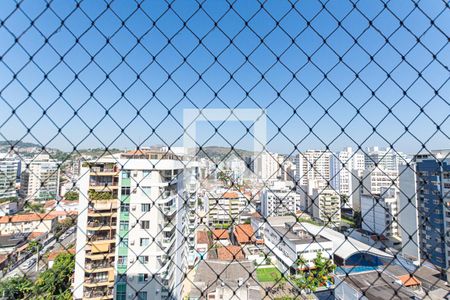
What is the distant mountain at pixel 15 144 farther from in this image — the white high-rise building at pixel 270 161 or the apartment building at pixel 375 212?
the apartment building at pixel 375 212

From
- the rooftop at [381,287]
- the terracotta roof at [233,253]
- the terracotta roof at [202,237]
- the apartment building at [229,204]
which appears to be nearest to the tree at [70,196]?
the apartment building at [229,204]

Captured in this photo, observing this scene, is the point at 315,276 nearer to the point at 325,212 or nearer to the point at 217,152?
the point at 325,212

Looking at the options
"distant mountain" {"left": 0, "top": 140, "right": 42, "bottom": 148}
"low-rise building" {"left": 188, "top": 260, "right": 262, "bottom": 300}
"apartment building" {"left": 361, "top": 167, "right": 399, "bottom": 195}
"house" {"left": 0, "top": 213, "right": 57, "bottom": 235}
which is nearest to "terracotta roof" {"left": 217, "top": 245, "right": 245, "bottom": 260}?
"low-rise building" {"left": 188, "top": 260, "right": 262, "bottom": 300}

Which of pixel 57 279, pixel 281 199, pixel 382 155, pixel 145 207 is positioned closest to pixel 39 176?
pixel 57 279

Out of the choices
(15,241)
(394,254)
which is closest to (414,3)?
(394,254)

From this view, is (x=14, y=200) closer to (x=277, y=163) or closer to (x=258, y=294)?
(x=277, y=163)

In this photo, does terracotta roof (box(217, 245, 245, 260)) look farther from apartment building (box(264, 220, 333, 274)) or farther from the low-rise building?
apartment building (box(264, 220, 333, 274))
